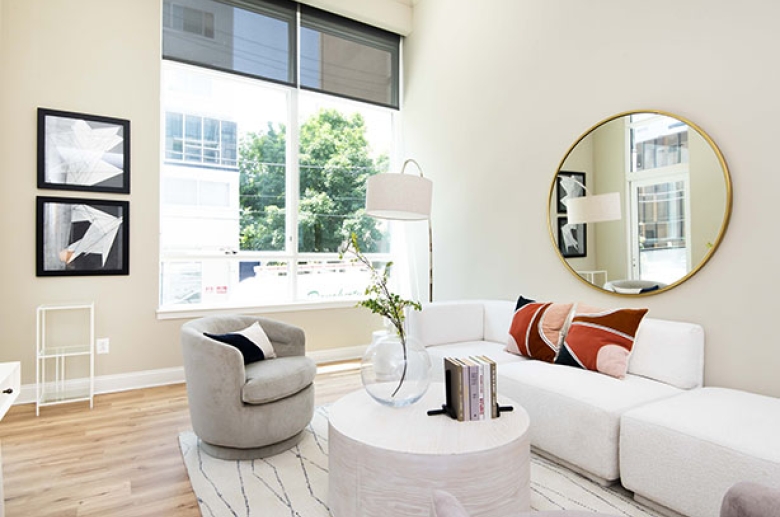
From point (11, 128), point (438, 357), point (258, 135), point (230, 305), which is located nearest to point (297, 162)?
point (258, 135)

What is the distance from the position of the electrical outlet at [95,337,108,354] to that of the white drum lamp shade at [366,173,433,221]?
2.35m

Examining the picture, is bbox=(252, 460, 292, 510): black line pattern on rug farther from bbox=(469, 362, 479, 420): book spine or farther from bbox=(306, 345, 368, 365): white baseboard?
bbox=(306, 345, 368, 365): white baseboard

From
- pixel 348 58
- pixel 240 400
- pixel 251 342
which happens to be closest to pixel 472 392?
pixel 240 400

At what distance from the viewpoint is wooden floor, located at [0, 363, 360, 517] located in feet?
6.17

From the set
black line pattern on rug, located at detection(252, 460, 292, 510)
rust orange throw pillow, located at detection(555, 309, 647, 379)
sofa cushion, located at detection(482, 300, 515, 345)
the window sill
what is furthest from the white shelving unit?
rust orange throw pillow, located at detection(555, 309, 647, 379)

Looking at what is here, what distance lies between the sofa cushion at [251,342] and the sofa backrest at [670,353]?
2.15m

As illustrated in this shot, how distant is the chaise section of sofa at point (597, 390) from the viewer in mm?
1959

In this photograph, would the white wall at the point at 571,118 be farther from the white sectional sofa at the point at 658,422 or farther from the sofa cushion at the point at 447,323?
the sofa cushion at the point at 447,323

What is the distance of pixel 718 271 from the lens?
2344mm

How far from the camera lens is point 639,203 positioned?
275cm

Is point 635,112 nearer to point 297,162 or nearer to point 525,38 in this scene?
point 525,38

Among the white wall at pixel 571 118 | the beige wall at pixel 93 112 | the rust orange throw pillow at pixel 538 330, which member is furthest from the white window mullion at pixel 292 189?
the rust orange throw pillow at pixel 538 330

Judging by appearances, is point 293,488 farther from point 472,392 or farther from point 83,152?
point 83,152

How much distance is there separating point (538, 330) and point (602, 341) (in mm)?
441
